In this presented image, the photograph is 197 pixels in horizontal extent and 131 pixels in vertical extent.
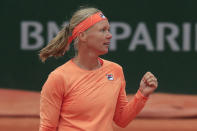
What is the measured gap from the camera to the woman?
2971 mm

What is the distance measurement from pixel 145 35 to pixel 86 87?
8.19 feet

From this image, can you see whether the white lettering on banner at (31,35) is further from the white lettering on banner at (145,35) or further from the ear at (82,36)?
the ear at (82,36)

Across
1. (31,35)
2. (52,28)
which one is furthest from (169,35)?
(31,35)

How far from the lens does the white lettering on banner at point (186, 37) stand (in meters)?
5.38

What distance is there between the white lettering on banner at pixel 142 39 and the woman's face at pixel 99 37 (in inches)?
91.9

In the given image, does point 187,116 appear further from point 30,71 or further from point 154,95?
point 30,71

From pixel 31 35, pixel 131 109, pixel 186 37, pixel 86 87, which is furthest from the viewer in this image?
pixel 31 35

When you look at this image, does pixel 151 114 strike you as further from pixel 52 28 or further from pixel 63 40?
pixel 63 40

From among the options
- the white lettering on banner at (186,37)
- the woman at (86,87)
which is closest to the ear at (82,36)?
the woman at (86,87)

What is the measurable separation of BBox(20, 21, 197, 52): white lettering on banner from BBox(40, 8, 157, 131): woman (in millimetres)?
2280

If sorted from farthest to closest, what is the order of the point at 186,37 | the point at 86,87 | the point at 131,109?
the point at 186,37 → the point at 131,109 → the point at 86,87

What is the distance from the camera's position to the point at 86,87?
9.83ft

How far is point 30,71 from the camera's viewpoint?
5598mm

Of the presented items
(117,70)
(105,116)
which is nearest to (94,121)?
(105,116)
